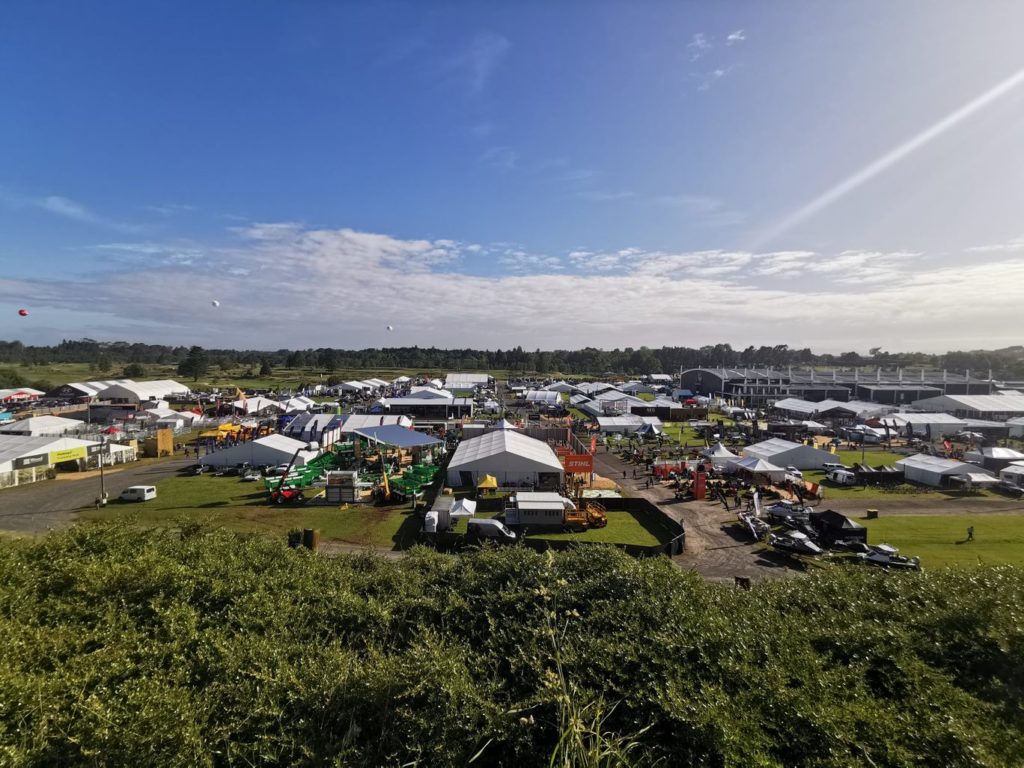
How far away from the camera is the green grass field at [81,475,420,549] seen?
16578 millimetres

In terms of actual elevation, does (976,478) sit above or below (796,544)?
above

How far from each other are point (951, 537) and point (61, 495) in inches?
1442

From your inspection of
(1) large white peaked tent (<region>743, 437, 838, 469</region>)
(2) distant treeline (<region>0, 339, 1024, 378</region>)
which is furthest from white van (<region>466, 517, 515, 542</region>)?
(2) distant treeline (<region>0, 339, 1024, 378</region>)

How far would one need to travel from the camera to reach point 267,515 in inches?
741

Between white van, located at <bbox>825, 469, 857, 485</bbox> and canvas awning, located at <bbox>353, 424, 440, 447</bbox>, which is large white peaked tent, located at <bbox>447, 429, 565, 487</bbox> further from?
white van, located at <bbox>825, 469, 857, 485</bbox>

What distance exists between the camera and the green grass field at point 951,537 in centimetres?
1431

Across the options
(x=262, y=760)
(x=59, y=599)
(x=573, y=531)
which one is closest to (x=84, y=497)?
(x=59, y=599)

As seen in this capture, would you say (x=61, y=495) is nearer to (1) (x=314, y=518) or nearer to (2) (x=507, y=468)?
(1) (x=314, y=518)

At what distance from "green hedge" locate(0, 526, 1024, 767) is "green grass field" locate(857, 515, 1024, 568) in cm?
1025

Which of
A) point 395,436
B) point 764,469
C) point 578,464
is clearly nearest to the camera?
point 578,464

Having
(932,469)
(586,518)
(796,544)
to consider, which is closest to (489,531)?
(586,518)

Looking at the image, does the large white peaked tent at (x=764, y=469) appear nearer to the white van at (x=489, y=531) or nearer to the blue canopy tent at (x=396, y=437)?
the white van at (x=489, y=531)

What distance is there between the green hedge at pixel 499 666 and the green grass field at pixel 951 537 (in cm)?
1025

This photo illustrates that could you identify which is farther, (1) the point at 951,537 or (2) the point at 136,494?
(2) the point at 136,494
